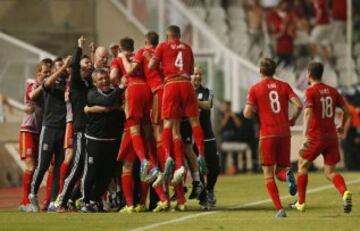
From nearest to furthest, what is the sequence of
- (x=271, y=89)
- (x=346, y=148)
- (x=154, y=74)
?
(x=271, y=89) → (x=154, y=74) → (x=346, y=148)

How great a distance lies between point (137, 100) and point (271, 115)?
2108mm

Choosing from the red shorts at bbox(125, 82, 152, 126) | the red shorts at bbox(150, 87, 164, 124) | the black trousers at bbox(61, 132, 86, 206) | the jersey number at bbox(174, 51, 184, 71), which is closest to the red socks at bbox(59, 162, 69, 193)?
the black trousers at bbox(61, 132, 86, 206)

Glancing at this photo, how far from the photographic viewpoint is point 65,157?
21.3m

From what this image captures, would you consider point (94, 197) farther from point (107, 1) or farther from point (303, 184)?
point (107, 1)

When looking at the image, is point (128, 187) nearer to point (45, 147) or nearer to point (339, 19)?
point (45, 147)

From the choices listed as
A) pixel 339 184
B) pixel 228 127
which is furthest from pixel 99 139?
pixel 228 127

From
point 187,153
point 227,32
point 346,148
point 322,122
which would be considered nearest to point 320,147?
point 322,122

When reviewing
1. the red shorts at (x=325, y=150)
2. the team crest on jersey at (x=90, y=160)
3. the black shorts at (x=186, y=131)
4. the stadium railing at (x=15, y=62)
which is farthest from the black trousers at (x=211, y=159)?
the stadium railing at (x=15, y=62)

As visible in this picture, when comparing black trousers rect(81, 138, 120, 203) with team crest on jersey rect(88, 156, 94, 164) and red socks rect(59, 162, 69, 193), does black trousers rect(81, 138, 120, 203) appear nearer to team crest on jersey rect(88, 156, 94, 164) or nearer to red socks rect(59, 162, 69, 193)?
team crest on jersey rect(88, 156, 94, 164)

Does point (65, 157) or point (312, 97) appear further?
point (65, 157)

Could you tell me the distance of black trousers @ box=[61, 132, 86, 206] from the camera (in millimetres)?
20500

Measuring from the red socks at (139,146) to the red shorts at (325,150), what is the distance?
2.19 metres

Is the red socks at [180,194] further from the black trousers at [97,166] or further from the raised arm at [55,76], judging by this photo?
the raised arm at [55,76]

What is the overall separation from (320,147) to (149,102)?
Result: 2.47 meters
